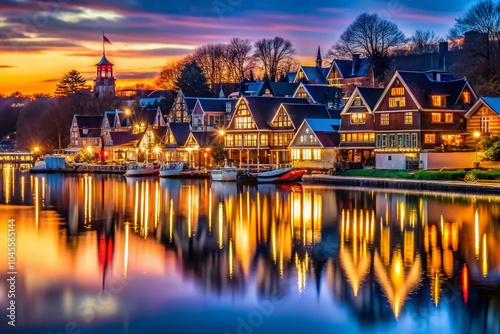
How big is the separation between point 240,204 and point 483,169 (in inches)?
765

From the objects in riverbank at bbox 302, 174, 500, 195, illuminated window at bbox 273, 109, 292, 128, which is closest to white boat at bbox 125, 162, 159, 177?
illuminated window at bbox 273, 109, 292, 128

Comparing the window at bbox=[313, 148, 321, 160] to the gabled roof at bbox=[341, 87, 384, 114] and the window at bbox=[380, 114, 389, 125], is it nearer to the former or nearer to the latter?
the gabled roof at bbox=[341, 87, 384, 114]

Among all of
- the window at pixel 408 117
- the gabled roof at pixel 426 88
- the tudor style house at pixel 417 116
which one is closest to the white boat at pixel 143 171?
the tudor style house at pixel 417 116

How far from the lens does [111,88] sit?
16238 cm

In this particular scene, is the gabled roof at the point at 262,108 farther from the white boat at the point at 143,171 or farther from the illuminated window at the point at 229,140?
the white boat at the point at 143,171

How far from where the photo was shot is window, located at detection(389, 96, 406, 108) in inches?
2576

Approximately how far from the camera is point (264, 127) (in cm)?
7900

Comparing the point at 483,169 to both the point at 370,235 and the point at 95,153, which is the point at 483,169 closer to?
the point at 370,235

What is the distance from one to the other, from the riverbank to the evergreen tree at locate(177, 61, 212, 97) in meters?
43.9

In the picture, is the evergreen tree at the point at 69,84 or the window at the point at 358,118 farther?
the evergreen tree at the point at 69,84

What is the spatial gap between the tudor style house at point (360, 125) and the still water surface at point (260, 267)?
2169 cm

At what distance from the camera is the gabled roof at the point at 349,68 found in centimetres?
10435

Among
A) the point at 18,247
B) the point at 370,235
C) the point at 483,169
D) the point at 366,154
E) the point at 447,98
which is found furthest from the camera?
the point at 366,154

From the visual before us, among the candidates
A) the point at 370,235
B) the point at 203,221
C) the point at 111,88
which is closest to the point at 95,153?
the point at 111,88
